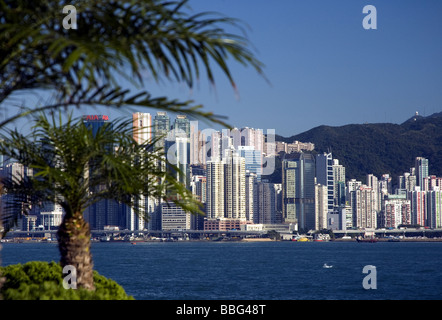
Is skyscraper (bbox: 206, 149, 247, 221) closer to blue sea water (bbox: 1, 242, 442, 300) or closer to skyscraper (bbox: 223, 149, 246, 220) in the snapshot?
skyscraper (bbox: 223, 149, 246, 220)

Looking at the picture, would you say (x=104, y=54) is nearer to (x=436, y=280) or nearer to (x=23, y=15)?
(x=23, y=15)

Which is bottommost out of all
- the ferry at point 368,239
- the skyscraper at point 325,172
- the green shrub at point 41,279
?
the ferry at point 368,239

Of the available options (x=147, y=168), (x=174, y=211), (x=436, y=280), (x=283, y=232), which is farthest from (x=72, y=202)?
(x=283, y=232)

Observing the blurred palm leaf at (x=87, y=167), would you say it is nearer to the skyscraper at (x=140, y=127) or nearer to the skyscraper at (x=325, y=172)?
the skyscraper at (x=140, y=127)

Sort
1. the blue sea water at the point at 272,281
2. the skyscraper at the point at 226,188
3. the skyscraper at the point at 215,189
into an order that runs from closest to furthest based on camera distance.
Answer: the blue sea water at the point at 272,281, the skyscraper at the point at 215,189, the skyscraper at the point at 226,188

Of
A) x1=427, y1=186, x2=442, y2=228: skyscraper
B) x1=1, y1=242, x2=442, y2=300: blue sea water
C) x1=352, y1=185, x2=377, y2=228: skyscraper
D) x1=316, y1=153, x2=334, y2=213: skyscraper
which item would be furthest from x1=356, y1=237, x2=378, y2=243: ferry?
x1=1, y1=242, x2=442, y2=300: blue sea water

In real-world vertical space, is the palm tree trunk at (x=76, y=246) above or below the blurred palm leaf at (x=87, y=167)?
below

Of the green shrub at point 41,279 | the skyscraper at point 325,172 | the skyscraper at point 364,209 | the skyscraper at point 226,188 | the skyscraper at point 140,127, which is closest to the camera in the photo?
the skyscraper at point 140,127

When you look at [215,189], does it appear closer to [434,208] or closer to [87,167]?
[434,208]

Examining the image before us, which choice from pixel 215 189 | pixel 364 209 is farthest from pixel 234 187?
pixel 364 209

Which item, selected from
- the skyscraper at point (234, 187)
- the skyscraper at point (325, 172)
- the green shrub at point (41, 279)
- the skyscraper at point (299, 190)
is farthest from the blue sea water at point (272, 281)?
the skyscraper at point (325, 172)
